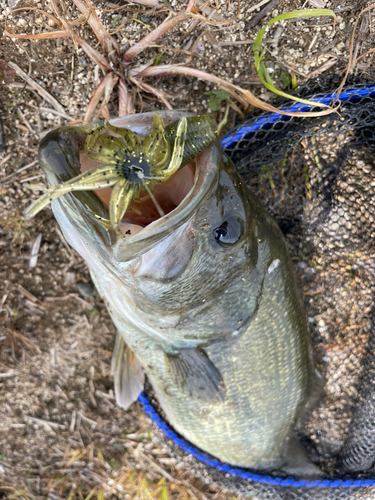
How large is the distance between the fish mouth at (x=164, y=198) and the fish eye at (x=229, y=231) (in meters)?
0.16

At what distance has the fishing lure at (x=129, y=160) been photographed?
1271 mm

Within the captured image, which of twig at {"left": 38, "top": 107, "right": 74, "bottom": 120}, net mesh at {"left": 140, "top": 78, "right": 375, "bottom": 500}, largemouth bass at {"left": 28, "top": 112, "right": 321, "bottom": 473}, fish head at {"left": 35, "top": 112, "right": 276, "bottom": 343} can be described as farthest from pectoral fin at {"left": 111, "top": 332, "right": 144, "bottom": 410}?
twig at {"left": 38, "top": 107, "right": 74, "bottom": 120}

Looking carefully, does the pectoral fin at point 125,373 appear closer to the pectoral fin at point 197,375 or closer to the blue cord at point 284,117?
the pectoral fin at point 197,375

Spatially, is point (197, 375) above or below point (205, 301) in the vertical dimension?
below

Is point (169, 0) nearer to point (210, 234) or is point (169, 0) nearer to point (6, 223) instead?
point (210, 234)

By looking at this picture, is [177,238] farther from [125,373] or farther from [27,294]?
[27,294]

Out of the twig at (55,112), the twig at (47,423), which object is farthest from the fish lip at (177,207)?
the twig at (47,423)

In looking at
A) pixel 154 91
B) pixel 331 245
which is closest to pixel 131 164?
pixel 154 91

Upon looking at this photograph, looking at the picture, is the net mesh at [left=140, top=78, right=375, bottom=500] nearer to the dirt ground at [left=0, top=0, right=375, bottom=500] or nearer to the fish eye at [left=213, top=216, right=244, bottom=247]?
the dirt ground at [left=0, top=0, right=375, bottom=500]

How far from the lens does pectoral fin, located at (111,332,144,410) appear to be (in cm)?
259

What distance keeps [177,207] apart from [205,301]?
519 mm

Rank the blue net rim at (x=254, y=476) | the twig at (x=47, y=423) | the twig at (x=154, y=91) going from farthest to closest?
the twig at (x=47, y=423) → the blue net rim at (x=254, y=476) → the twig at (x=154, y=91)

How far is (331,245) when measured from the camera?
7.92 ft

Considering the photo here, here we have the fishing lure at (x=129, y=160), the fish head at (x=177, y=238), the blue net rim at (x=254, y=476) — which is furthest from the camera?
the blue net rim at (x=254, y=476)
